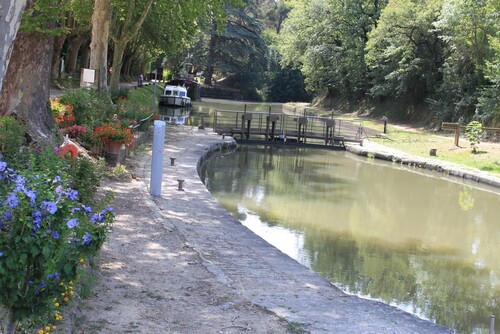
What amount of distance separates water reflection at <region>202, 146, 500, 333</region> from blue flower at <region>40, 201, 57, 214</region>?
279 inches

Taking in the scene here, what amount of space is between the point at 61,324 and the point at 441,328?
4.57 m

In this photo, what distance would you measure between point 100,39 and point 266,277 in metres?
17.4

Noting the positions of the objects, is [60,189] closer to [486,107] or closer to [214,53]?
[486,107]

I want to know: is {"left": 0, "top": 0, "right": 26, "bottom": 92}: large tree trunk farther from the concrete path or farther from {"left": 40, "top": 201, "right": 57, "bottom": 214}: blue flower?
the concrete path

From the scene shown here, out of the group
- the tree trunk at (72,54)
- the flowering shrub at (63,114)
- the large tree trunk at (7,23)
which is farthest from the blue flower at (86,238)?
the tree trunk at (72,54)

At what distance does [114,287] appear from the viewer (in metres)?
7.23

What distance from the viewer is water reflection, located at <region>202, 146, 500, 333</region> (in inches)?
435

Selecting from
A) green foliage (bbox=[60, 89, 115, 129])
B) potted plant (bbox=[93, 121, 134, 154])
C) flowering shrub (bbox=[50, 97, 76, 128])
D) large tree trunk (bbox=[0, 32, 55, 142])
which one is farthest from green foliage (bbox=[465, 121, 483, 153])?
large tree trunk (bbox=[0, 32, 55, 142])

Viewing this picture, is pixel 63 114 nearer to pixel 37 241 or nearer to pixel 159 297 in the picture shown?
pixel 159 297

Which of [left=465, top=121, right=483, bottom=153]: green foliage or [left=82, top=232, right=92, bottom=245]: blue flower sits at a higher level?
[left=465, top=121, right=483, bottom=153]: green foliage

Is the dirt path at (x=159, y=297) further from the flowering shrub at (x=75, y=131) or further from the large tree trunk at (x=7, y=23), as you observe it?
the flowering shrub at (x=75, y=131)

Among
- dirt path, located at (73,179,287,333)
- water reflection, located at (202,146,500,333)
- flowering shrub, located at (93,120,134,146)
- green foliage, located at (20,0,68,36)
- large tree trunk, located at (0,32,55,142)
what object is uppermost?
green foliage, located at (20,0,68,36)

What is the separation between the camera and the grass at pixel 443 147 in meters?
27.2

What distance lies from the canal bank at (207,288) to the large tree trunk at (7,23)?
2.47 metres
